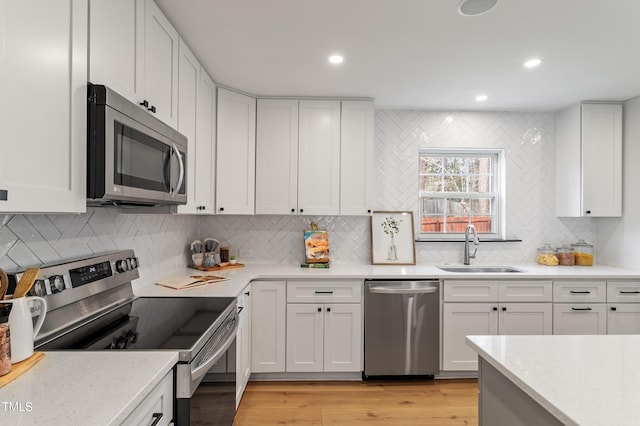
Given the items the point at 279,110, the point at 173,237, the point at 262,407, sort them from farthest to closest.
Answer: the point at 279,110, the point at 173,237, the point at 262,407

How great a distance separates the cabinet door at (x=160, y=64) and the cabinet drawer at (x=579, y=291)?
322 cm

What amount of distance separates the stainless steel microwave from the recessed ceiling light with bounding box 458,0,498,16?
1.59 meters

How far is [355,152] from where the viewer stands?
10.9ft

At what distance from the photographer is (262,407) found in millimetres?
2625

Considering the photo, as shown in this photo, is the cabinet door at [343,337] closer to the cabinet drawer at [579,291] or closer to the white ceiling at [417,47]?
the cabinet drawer at [579,291]

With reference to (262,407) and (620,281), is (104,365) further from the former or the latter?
(620,281)

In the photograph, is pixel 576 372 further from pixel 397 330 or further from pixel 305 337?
pixel 305 337

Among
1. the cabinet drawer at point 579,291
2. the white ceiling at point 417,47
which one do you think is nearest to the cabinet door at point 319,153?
the white ceiling at point 417,47

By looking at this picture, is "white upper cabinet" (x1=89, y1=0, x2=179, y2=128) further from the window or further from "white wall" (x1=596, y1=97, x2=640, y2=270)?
"white wall" (x1=596, y1=97, x2=640, y2=270)

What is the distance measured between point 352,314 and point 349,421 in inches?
31.3

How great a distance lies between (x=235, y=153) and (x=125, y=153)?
1.84 metres

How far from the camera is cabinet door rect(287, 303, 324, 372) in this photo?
2986mm

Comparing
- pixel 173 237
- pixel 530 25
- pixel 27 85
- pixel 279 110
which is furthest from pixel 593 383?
pixel 279 110

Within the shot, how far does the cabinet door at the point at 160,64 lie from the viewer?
1.77 metres
